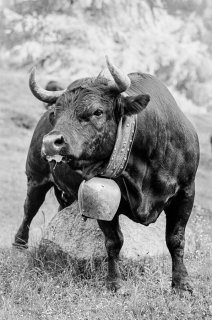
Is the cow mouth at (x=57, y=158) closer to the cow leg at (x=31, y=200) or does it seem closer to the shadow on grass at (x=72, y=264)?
the shadow on grass at (x=72, y=264)

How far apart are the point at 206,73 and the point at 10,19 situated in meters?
14.9

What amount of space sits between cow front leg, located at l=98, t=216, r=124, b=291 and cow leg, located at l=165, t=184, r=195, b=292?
0.56 metres

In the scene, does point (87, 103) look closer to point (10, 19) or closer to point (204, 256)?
point (204, 256)

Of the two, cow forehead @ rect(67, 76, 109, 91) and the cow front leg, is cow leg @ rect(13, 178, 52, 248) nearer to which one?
the cow front leg

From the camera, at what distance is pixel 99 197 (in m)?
5.53

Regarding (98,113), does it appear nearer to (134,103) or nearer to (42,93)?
(134,103)

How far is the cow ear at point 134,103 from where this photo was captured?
5.24 m

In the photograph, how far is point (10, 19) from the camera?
4394cm

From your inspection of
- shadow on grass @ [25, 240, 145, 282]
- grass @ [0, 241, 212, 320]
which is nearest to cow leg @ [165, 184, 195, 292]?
grass @ [0, 241, 212, 320]

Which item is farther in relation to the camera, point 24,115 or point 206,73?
point 206,73

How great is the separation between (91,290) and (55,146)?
233cm

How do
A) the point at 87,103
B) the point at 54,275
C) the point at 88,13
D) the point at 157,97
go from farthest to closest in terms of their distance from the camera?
the point at 88,13
the point at 54,275
the point at 157,97
the point at 87,103

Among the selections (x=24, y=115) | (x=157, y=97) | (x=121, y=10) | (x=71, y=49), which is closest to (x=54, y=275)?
(x=157, y=97)

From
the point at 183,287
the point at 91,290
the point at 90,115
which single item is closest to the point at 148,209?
the point at 183,287
